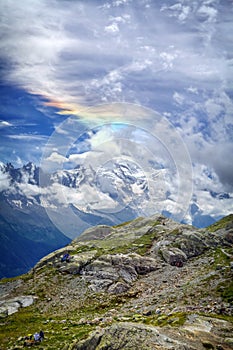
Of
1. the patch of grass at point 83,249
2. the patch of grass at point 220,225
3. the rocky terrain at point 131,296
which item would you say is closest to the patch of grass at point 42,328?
the rocky terrain at point 131,296

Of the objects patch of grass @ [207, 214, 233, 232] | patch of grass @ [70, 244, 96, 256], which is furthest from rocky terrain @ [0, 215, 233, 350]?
patch of grass @ [207, 214, 233, 232]

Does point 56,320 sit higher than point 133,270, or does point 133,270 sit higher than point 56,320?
point 56,320

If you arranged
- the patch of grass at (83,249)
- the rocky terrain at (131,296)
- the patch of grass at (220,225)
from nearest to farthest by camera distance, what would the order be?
the rocky terrain at (131,296) < the patch of grass at (83,249) < the patch of grass at (220,225)

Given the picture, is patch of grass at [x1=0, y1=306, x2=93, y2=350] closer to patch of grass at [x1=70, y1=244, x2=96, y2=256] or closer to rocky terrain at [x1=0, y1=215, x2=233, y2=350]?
rocky terrain at [x1=0, y1=215, x2=233, y2=350]

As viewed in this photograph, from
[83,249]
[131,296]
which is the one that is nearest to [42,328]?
[131,296]

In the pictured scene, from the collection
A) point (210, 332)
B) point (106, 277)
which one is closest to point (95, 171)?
point (106, 277)

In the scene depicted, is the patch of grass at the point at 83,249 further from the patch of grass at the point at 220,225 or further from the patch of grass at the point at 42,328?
the patch of grass at the point at 220,225

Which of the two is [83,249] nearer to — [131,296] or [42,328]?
[131,296]

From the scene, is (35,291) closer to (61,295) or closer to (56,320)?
(61,295)
